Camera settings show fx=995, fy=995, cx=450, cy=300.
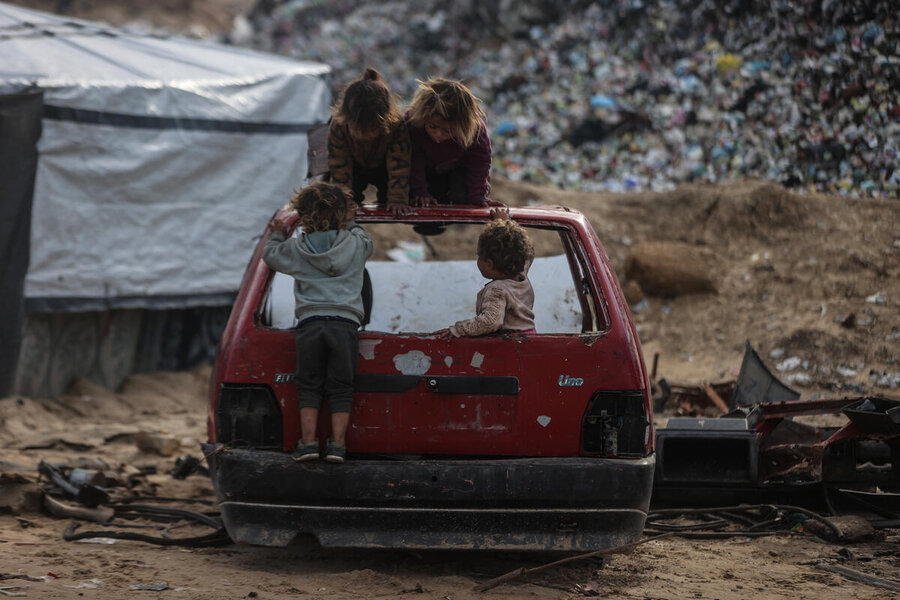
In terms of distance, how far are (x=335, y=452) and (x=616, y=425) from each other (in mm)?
1046

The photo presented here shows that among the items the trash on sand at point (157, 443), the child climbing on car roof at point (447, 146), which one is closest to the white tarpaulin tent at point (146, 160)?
the trash on sand at point (157, 443)

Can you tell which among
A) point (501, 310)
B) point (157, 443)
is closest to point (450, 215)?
point (501, 310)

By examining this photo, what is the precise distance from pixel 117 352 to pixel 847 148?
24.3 feet

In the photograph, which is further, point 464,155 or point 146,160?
point 146,160

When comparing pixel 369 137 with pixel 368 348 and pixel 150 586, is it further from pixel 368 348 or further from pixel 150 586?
pixel 150 586

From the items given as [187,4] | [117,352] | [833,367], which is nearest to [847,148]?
[833,367]

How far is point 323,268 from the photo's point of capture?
150 inches

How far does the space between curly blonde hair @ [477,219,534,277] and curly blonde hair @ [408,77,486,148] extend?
25.4 inches

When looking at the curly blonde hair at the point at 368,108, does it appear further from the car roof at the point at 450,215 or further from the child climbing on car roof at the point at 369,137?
the car roof at the point at 450,215

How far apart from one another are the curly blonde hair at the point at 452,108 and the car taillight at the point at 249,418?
1467mm

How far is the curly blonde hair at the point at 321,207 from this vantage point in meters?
3.84

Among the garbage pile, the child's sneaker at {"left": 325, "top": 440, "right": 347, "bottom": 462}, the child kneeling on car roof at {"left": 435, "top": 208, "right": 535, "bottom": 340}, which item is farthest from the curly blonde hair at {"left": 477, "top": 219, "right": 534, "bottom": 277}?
the garbage pile

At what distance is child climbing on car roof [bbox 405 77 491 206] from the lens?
4.38 metres

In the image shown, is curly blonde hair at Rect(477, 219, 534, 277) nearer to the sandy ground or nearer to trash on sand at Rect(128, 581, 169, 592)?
the sandy ground
